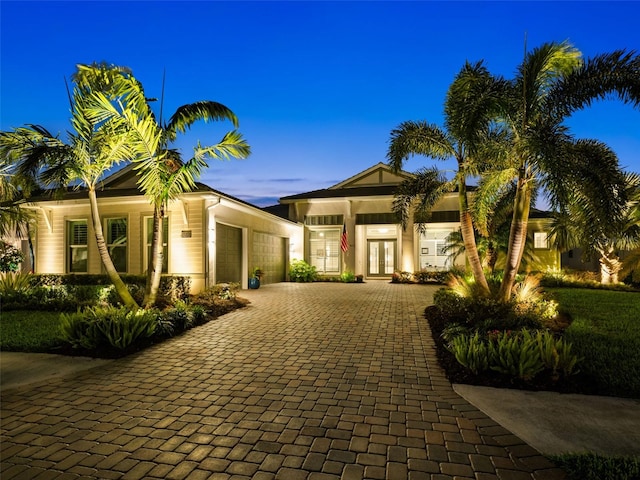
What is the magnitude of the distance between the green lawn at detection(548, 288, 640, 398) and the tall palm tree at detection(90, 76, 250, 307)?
8.05 metres

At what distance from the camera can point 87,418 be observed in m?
3.83

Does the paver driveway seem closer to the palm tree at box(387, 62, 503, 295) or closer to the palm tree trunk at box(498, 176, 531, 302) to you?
the palm tree trunk at box(498, 176, 531, 302)

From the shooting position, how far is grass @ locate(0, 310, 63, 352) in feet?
21.7

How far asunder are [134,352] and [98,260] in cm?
881

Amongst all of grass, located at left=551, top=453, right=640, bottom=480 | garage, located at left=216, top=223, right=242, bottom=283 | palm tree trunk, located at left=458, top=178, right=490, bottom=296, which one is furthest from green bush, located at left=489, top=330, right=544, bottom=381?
garage, located at left=216, top=223, right=242, bottom=283

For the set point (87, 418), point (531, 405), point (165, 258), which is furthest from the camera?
point (165, 258)

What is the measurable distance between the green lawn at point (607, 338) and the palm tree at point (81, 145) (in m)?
8.73

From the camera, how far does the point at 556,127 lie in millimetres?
7516

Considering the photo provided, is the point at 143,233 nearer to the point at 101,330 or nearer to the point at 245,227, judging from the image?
the point at 245,227

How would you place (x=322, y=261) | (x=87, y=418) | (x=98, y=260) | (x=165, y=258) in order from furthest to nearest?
(x=322, y=261) < (x=98, y=260) < (x=165, y=258) < (x=87, y=418)

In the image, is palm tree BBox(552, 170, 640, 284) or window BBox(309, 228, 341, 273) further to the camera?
window BBox(309, 228, 341, 273)

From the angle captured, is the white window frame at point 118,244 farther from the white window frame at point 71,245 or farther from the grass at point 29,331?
the grass at point 29,331

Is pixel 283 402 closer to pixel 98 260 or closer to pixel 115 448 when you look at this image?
pixel 115 448

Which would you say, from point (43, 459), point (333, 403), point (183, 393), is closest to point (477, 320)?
point (333, 403)
